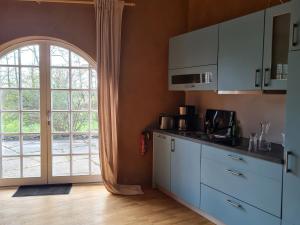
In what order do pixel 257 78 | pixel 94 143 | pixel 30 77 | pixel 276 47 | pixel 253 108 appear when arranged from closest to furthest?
pixel 276 47 → pixel 257 78 → pixel 253 108 → pixel 30 77 → pixel 94 143

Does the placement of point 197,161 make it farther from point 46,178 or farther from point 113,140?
point 46,178

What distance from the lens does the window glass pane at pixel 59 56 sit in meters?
4.25

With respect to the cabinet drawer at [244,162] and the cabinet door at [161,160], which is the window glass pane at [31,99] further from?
the cabinet drawer at [244,162]

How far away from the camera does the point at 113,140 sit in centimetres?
417

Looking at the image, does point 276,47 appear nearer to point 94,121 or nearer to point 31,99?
point 94,121

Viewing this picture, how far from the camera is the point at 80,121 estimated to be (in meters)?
4.39

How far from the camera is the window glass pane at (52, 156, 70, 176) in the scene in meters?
4.36

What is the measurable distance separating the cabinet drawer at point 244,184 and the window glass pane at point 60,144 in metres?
2.01

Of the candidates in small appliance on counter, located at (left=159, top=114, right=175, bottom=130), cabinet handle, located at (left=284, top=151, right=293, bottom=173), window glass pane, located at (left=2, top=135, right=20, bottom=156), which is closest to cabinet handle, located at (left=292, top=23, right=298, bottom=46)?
cabinet handle, located at (left=284, top=151, right=293, bottom=173)

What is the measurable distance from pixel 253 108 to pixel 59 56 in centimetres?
262

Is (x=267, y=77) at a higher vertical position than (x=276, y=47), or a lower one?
lower

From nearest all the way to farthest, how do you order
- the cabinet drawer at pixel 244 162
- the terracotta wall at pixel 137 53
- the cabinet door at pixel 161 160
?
the cabinet drawer at pixel 244 162 < the cabinet door at pixel 161 160 < the terracotta wall at pixel 137 53

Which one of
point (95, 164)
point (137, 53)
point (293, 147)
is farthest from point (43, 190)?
point (293, 147)

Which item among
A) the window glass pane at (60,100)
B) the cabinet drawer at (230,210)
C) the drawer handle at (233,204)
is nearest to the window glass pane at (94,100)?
the window glass pane at (60,100)
